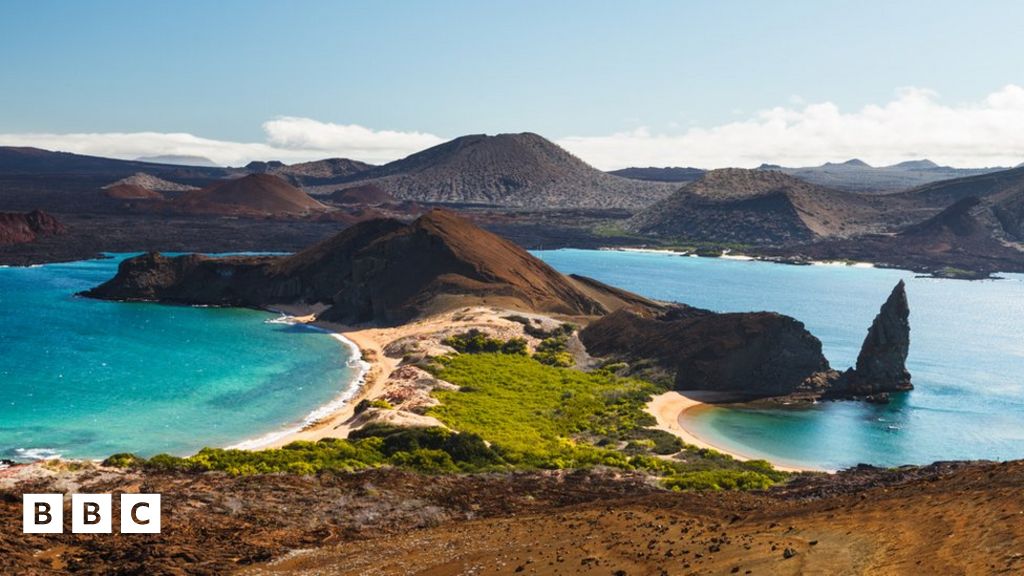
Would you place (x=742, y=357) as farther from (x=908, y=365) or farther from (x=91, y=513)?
(x=91, y=513)

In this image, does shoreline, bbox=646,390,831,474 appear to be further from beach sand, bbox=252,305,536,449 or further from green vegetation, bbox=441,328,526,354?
beach sand, bbox=252,305,536,449

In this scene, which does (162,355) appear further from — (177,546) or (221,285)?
(177,546)

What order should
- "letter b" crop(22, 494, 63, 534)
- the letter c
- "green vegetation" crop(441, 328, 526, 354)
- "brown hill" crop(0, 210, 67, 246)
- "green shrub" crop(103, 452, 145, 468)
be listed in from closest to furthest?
"letter b" crop(22, 494, 63, 534)
the letter c
"green shrub" crop(103, 452, 145, 468)
"green vegetation" crop(441, 328, 526, 354)
"brown hill" crop(0, 210, 67, 246)

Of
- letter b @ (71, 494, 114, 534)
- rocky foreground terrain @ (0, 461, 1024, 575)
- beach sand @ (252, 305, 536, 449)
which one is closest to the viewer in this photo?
rocky foreground terrain @ (0, 461, 1024, 575)

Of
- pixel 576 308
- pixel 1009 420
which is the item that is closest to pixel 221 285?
pixel 576 308

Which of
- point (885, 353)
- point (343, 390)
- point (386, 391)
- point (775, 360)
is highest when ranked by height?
Result: point (885, 353)

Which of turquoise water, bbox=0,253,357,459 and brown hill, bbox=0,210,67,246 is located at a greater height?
brown hill, bbox=0,210,67,246

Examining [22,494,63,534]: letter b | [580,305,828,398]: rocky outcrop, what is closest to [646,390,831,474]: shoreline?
[580,305,828,398]: rocky outcrop

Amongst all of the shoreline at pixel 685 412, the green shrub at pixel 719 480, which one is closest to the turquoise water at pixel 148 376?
the shoreline at pixel 685 412

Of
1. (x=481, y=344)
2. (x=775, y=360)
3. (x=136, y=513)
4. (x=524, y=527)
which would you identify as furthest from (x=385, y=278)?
(x=524, y=527)
